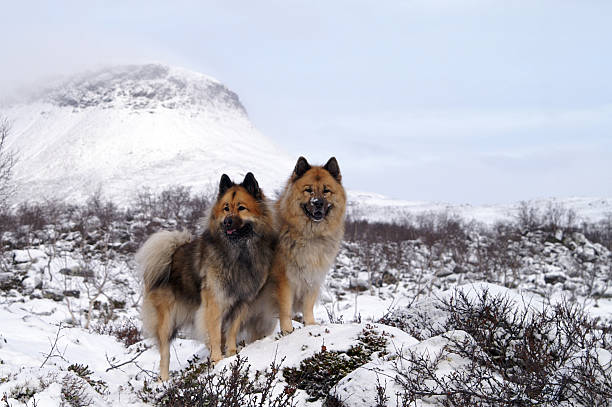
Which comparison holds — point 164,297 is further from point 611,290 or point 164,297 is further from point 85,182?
point 85,182

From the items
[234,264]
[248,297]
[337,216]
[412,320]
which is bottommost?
[412,320]

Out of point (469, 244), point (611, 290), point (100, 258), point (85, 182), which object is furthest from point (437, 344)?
point (85, 182)

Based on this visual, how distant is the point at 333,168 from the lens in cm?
620

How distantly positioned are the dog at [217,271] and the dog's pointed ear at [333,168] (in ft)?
3.40

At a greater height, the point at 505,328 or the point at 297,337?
the point at 505,328

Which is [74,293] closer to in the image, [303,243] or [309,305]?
[309,305]

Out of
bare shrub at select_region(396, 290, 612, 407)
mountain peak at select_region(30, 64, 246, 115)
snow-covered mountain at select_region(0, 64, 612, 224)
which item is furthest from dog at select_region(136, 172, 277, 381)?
mountain peak at select_region(30, 64, 246, 115)

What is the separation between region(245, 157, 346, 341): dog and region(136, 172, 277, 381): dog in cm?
21

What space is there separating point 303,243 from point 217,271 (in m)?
1.17

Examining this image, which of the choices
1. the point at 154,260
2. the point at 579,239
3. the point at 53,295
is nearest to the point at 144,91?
the point at 53,295

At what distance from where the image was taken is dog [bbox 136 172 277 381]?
5539 millimetres

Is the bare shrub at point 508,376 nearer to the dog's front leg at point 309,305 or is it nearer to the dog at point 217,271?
the dog's front leg at point 309,305

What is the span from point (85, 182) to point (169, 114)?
59255 millimetres

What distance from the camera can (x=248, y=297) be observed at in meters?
5.66
